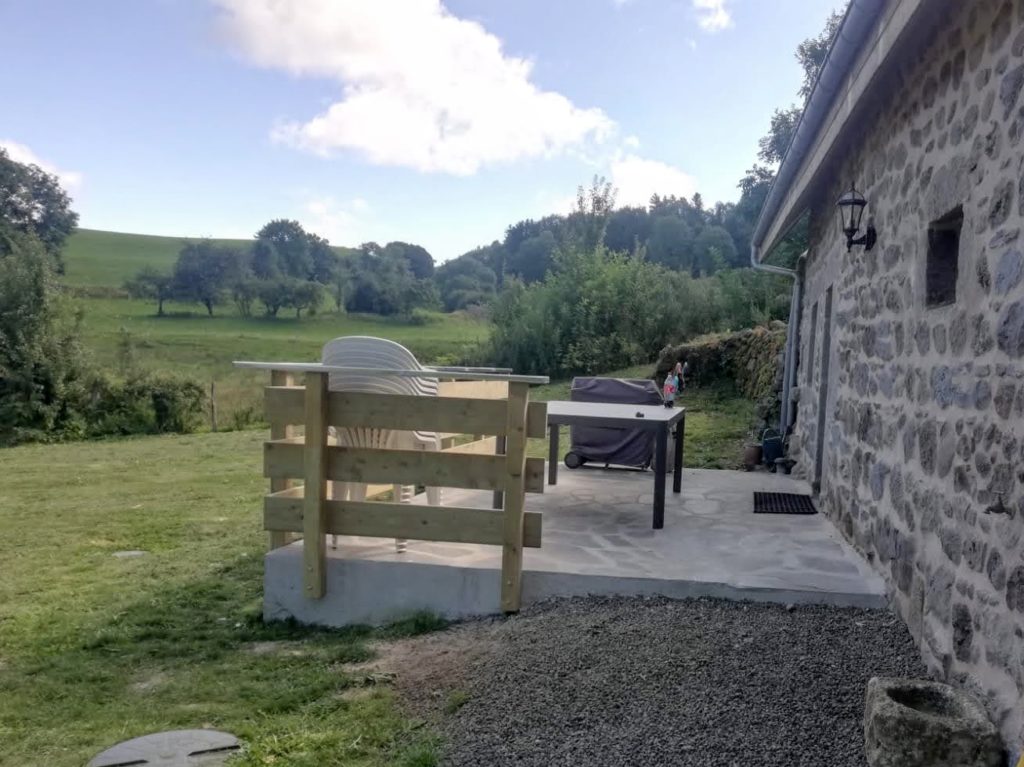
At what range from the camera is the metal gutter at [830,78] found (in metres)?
2.99

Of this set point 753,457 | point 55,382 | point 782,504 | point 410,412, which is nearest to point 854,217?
point 782,504

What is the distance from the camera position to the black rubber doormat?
547 cm

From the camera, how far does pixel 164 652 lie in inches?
141

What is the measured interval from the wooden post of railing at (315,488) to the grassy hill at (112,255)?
37502 millimetres

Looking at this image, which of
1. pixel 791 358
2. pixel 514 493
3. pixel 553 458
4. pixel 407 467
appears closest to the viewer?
pixel 514 493

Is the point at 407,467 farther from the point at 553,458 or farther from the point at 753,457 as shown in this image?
the point at 753,457

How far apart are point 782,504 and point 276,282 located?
32.2m

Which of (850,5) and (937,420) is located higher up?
(850,5)

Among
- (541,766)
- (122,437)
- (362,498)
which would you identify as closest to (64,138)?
(122,437)

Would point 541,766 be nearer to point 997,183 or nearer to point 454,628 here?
point 454,628

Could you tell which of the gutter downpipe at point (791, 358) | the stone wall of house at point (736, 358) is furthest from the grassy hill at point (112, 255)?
the gutter downpipe at point (791, 358)

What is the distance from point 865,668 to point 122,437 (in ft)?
46.2

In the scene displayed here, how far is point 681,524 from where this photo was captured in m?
4.96

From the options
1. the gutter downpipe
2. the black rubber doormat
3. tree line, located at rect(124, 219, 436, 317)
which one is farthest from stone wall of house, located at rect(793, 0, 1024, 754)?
tree line, located at rect(124, 219, 436, 317)
